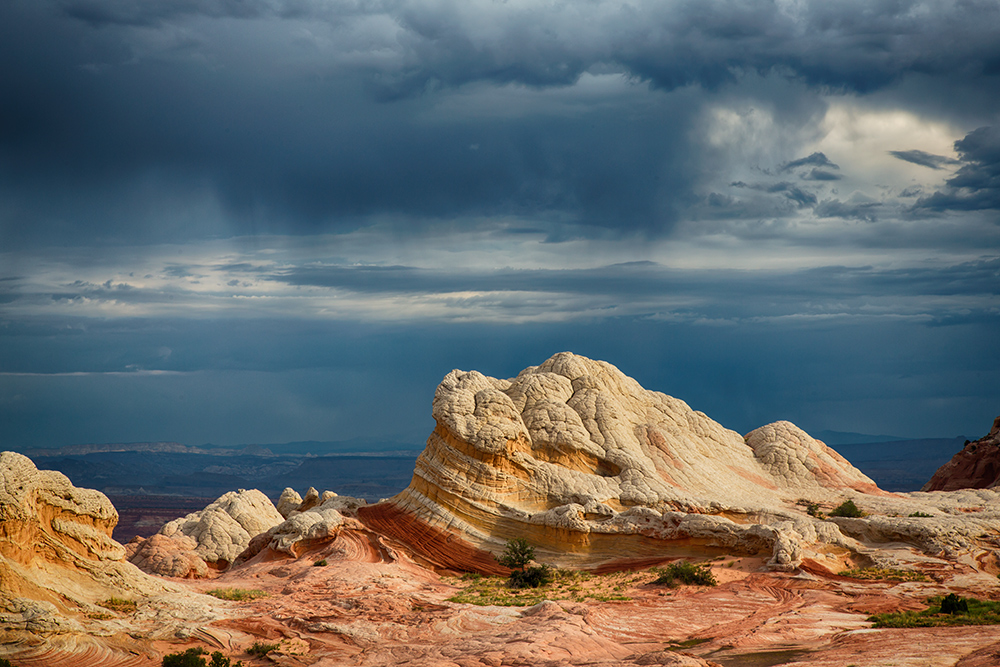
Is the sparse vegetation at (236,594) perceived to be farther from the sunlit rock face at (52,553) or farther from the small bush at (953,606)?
the small bush at (953,606)

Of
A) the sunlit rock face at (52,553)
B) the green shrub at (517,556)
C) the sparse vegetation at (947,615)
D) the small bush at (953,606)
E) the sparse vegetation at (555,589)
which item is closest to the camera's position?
the sunlit rock face at (52,553)

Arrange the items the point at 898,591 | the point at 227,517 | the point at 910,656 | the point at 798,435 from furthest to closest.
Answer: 1. the point at 227,517
2. the point at 798,435
3. the point at 898,591
4. the point at 910,656

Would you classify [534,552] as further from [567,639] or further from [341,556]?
[567,639]

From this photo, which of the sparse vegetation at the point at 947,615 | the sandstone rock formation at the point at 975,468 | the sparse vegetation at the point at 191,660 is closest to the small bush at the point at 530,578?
the sparse vegetation at the point at 947,615

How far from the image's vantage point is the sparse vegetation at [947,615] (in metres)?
28.2

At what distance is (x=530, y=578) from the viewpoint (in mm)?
39438

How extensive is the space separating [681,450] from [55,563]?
3384 cm

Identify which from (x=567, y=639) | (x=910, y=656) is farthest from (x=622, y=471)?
(x=910, y=656)

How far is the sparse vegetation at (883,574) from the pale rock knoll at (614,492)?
3.71 ft

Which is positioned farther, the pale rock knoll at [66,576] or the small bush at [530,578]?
the small bush at [530,578]

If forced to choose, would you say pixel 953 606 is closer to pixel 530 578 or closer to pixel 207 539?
pixel 530 578

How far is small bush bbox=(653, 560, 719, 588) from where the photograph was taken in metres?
36.2

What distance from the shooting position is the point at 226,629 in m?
30.5

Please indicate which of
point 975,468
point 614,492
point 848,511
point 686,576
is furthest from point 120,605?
point 975,468
